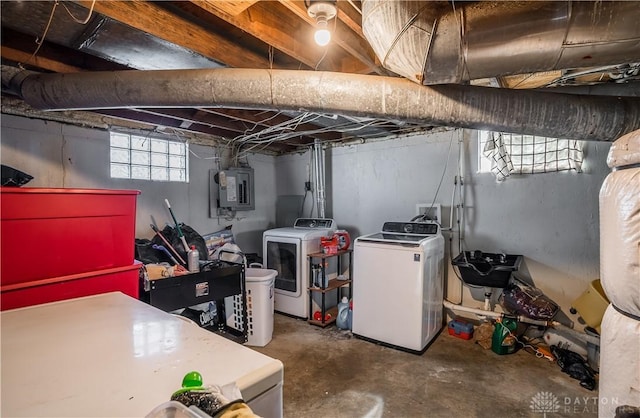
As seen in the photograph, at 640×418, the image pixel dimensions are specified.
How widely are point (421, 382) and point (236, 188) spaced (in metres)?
3.00

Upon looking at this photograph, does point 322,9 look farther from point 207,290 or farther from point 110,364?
point 207,290

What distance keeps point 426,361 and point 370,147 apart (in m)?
2.51

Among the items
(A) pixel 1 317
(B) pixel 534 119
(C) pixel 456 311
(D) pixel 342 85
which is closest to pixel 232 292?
(A) pixel 1 317

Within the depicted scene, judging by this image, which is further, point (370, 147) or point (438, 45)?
point (370, 147)

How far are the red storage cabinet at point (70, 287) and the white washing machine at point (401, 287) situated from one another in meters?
2.00

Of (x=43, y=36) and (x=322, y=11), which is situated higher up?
(x=43, y=36)

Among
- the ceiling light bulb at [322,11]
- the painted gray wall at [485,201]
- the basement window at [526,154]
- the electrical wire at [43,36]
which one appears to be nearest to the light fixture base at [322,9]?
the ceiling light bulb at [322,11]

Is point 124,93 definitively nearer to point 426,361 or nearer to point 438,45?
point 438,45

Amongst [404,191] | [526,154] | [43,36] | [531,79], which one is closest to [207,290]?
[43,36]

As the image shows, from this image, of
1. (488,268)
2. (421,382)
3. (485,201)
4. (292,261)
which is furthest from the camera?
(292,261)

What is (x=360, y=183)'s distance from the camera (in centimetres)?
401

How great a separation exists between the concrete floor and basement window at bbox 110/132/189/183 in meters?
2.22

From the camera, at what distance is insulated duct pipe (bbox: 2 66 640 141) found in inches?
63.6

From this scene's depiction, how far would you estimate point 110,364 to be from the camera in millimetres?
785
